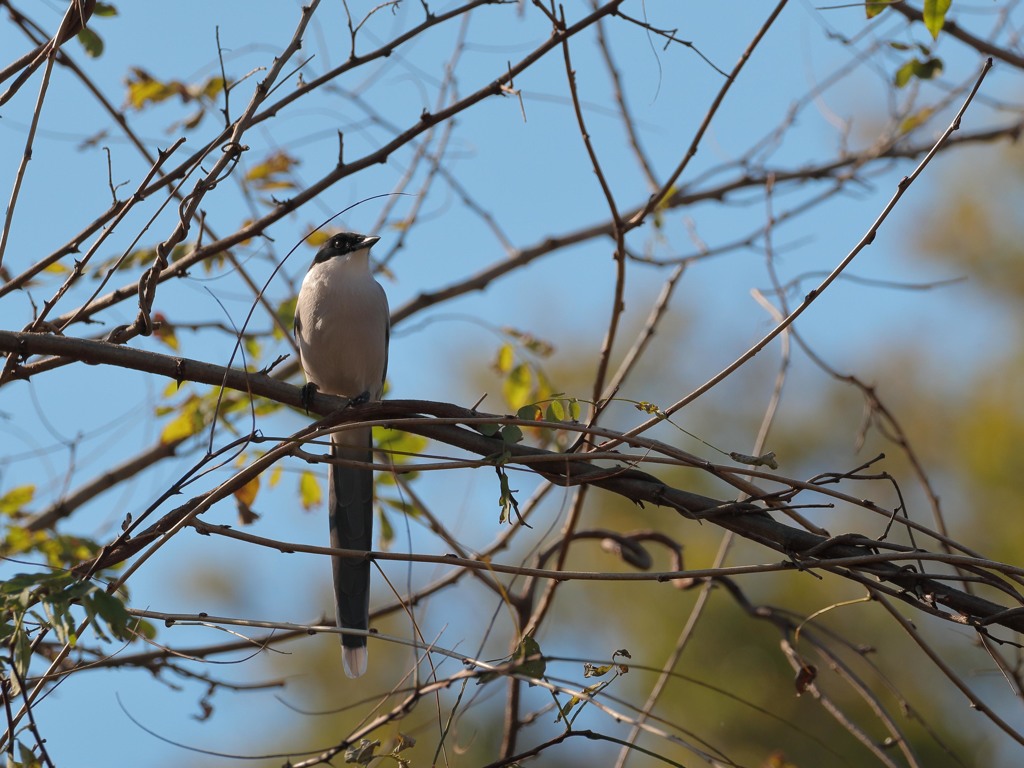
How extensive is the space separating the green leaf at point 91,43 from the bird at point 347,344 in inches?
56.4

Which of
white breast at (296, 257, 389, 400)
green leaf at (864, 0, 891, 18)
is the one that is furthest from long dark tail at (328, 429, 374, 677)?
green leaf at (864, 0, 891, 18)

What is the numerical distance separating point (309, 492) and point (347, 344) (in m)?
0.79

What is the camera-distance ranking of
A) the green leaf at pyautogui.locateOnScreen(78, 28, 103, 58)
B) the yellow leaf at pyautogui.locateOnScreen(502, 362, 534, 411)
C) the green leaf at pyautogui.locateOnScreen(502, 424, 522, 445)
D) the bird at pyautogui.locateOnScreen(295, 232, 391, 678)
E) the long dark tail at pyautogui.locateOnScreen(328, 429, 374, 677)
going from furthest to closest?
the yellow leaf at pyautogui.locateOnScreen(502, 362, 534, 411) < the bird at pyautogui.locateOnScreen(295, 232, 391, 678) < the long dark tail at pyautogui.locateOnScreen(328, 429, 374, 677) < the green leaf at pyautogui.locateOnScreen(78, 28, 103, 58) < the green leaf at pyautogui.locateOnScreen(502, 424, 522, 445)

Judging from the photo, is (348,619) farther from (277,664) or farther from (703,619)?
(277,664)

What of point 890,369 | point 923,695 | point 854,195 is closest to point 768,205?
point 854,195

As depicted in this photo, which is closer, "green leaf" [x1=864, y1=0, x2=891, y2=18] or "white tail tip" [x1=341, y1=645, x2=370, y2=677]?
"green leaf" [x1=864, y1=0, x2=891, y2=18]

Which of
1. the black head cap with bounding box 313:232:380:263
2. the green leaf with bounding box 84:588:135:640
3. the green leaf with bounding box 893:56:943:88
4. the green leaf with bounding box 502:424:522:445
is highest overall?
the black head cap with bounding box 313:232:380:263

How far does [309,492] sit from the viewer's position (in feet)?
14.4

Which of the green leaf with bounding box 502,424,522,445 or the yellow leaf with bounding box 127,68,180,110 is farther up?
the yellow leaf with bounding box 127,68,180,110

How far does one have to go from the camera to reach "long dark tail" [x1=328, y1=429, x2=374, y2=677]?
3645mm

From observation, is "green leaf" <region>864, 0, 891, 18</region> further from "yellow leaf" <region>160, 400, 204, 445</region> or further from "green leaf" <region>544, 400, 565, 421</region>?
"yellow leaf" <region>160, 400, 204, 445</region>

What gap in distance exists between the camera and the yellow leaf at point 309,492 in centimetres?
437

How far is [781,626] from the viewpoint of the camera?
11.4 feet

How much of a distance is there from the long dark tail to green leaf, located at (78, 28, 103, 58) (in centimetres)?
162
